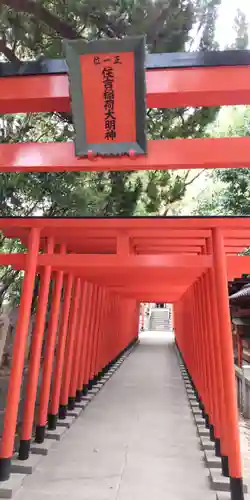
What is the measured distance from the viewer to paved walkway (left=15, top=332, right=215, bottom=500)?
4293 millimetres

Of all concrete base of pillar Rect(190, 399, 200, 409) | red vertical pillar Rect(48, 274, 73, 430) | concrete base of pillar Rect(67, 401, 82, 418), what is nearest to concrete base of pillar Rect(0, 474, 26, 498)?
red vertical pillar Rect(48, 274, 73, 430)

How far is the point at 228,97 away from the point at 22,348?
10.6 ft

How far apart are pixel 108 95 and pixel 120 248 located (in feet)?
7.27

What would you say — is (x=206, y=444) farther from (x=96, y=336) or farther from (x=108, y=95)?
(x=96, y=336)

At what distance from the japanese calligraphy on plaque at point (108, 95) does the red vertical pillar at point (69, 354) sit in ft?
14.7

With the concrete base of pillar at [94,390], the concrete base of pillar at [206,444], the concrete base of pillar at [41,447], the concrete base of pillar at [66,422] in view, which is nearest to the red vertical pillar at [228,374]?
the concrete base of pillar at [206,444]

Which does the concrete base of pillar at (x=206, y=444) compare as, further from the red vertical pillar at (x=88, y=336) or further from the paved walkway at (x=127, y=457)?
the red vertical pillar at (x=88, y=336)

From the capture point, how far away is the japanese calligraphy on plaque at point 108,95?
115 inches

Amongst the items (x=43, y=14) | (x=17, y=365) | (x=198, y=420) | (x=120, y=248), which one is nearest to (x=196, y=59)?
(x=120, y=248)

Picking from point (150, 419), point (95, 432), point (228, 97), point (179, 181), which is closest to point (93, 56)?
point (228, 97)

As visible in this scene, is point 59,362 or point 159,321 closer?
point 59,362

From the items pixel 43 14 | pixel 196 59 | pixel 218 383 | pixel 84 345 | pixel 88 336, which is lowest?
pixel 218 383

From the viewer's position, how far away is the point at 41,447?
5.40 meters

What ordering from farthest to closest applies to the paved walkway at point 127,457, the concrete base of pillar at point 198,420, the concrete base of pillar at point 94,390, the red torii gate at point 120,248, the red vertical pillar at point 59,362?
the concrete base of pillar at point 94,390 → the concrete base of pillar at point 198,420 → the red vertical pillar at point 59,362 → the paved walkway at point 127,457 → the red torii gate at point 120,248
